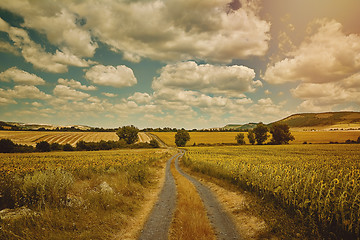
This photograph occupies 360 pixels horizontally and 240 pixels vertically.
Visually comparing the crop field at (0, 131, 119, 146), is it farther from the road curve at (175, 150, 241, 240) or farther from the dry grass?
the dry grass

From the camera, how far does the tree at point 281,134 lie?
85.6m

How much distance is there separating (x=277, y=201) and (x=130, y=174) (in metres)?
11.3

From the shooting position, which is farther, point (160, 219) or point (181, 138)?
point (181, 138)

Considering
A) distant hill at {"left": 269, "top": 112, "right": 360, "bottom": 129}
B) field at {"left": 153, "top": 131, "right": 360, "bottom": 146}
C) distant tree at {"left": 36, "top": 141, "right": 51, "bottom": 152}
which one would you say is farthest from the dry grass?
distant hill at {"left": 269, "top": 112, "right": 360, "bottom": 129}

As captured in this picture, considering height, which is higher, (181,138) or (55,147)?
(181,138)

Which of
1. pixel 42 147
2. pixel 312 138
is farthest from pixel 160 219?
pixel 312 138

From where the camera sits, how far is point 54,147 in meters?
69.8

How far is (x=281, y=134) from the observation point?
85875mm

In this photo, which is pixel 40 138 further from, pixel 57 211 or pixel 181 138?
pixel 57 211

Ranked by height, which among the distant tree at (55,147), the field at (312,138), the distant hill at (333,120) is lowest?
the distant tree at (55,147)

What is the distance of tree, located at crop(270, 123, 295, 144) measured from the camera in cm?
8556

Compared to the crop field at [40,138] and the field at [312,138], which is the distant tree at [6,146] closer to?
the crop field at [40,138]

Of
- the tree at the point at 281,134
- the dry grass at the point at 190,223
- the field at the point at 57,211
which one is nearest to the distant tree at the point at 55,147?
the field at the point at 57,211

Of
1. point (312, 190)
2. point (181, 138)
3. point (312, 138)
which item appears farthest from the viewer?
point (312, 138)
